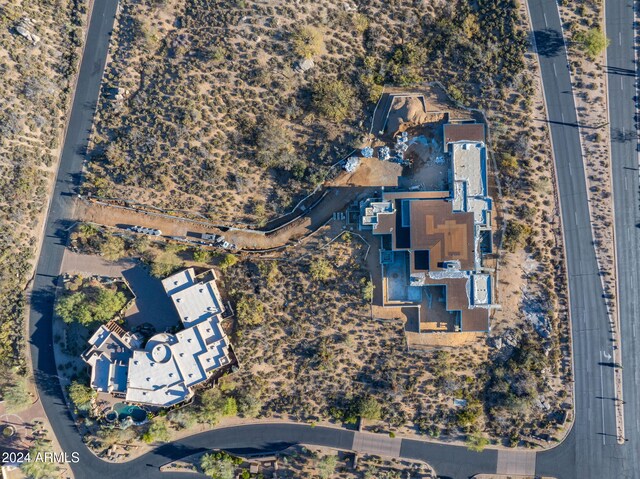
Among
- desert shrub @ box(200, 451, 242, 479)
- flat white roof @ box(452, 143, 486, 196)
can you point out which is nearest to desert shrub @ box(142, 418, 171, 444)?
desert shrub @ box(200, 451, 242, 479)

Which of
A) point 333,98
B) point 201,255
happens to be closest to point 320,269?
point 201,255

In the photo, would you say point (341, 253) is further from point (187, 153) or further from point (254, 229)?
point (187, 153)

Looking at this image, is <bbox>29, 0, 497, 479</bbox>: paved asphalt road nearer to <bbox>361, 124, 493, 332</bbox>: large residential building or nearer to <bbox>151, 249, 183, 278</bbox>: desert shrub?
<bbox>151, 249, 183, 278</bbox>: desert shrub

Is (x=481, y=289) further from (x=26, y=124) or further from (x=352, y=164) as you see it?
(x=26, y=124)

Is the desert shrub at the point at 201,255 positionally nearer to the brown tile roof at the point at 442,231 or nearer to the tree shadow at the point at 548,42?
the brown tile roof at the point at 442,231

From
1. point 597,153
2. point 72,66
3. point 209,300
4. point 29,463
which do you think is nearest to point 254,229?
point 209,300

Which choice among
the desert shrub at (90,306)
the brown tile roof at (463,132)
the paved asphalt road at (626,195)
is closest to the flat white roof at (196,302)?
the desert shrub at (90,306)
